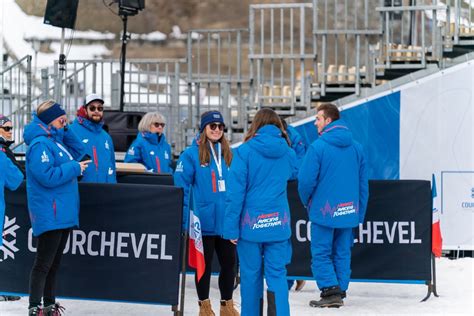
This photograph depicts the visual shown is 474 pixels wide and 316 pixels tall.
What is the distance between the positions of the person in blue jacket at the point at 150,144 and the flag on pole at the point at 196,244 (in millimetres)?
2993

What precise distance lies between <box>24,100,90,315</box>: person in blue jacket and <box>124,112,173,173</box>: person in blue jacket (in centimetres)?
299

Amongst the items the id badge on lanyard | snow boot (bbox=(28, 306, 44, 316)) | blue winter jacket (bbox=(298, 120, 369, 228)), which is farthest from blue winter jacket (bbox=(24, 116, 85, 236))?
blue winter jacket (bbox=(298, 120, 369, 228))

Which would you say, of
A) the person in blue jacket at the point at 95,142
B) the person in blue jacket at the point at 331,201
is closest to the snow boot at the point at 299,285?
the person in blue jacket at the point at 331,201

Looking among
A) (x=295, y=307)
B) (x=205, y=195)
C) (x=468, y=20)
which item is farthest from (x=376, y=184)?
(x=468, y=20)

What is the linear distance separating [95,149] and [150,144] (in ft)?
6.25

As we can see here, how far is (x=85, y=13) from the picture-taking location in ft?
48.6

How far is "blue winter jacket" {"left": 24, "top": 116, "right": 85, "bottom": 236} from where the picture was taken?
6598mm

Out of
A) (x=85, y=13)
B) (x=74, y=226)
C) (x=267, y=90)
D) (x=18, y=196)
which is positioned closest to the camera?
(x=74, y=226)

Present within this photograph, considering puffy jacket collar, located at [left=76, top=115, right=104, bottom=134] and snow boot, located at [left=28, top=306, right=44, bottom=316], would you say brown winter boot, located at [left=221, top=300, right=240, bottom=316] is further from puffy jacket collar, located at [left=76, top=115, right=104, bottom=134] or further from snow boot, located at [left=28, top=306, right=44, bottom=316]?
puffy jacket collar, located at [left=76, top=115, right=104, bottom=134]

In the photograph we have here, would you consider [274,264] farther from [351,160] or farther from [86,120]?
[86,120]

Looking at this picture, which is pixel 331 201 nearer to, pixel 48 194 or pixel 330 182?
pixel 330 182

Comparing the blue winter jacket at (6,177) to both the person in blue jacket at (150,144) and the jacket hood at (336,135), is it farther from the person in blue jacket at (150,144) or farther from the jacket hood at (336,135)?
the person in blue jacket at (150,144)

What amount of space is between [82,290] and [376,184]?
271 centimetres

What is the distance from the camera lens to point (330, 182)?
25.7 feet
